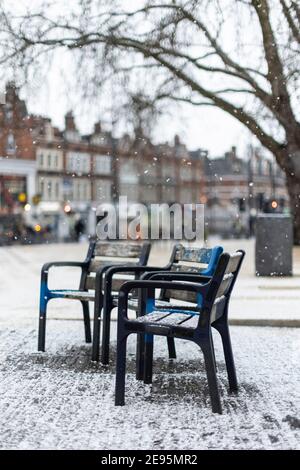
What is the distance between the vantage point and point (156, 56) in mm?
13094

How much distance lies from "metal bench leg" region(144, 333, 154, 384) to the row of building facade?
345 inches

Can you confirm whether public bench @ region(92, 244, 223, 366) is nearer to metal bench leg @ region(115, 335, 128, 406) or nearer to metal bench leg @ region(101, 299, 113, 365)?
metal bench leg @ region(101, 299, 113, 365)

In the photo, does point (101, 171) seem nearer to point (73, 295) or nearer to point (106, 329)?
point (73, 295)

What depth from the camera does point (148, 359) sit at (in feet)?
18.1

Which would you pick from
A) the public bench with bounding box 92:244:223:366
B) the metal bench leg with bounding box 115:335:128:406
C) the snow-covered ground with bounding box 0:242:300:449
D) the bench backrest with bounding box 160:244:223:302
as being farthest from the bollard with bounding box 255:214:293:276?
the metal bench leg with bounding box 115:335:128:406

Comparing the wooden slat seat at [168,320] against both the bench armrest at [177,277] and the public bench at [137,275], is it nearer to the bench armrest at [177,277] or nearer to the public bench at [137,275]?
the bench armrest at [177,277]

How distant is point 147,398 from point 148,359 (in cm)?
41

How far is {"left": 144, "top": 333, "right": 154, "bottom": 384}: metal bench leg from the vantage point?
5410 millimetres

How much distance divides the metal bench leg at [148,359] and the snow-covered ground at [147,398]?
8 centimetres

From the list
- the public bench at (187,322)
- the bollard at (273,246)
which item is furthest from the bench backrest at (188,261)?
the bollard at (273,246)

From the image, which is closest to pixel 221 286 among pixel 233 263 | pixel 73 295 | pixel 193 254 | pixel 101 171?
pixel 233 263

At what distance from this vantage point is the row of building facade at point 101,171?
1631 cm
